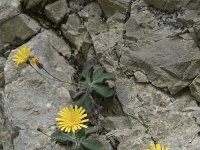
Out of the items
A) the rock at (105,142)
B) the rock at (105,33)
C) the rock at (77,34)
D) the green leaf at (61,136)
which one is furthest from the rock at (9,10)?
the rock at (105,142)

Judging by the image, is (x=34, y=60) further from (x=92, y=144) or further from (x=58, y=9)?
(x=92, y=144)

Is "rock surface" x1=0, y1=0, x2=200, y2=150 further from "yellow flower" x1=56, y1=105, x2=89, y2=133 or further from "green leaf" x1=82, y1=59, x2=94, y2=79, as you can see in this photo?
"yellow flower" x1=56, y1=105, x2=89, y2=133

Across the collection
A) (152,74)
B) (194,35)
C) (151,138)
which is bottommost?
(151,138)

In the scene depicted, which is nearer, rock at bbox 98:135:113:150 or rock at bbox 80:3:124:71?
rock at bbox 98:135:113:150

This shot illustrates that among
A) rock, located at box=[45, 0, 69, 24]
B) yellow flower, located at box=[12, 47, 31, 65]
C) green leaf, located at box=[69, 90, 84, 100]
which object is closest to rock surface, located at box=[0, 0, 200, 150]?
rock, located at box=[45, 0, 69, 24]

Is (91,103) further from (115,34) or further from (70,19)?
(70,19)

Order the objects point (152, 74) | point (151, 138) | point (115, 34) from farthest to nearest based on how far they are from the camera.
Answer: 1. point (115, 34)
2. point (152, 74)
3. point (151, 138)

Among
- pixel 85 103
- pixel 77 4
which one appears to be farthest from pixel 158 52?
pixel 77 4

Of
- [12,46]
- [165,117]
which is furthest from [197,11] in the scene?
[12,46]
